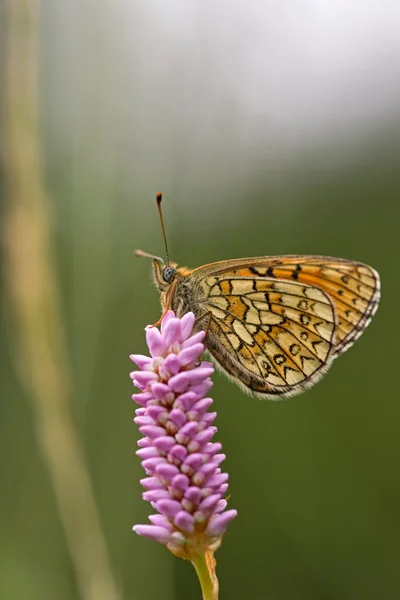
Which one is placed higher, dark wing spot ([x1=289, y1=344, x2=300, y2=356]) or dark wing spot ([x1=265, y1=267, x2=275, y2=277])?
dark wing spot ([x1=265, y1=267, x2=275, y2=277])

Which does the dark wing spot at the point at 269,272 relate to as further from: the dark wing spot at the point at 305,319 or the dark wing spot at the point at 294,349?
the dark wing spot at the point at 294,349

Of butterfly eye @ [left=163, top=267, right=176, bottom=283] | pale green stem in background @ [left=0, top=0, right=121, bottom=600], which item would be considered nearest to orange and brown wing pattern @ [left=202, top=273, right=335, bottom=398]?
butterfly eye @ [left=163, top=267, right=176, bottom=283]

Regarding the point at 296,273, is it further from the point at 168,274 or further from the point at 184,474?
the point at 184,474

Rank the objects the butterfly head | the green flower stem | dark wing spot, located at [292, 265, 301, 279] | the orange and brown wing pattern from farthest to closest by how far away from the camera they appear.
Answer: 1. dark wing spot, located at [292, 265, 301, 279]
2. the butterfly head
3. the orange and brown wing pattern
4. the green flower stem

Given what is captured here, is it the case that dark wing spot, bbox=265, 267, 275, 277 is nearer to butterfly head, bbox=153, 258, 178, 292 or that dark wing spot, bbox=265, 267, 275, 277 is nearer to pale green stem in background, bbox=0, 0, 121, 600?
butterfly head, bbox=153, 258, 178, 292


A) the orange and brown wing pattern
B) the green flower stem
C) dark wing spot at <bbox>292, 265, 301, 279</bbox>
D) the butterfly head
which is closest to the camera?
the green flower stem

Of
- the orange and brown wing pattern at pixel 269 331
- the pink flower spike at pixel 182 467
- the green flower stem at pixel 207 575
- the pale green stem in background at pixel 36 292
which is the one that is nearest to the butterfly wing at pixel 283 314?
the orange and brown wing pattern at pixel 269 331

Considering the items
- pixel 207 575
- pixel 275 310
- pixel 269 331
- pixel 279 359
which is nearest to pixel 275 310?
pixel 275 310

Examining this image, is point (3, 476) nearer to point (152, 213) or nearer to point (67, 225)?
point (67, 225)
